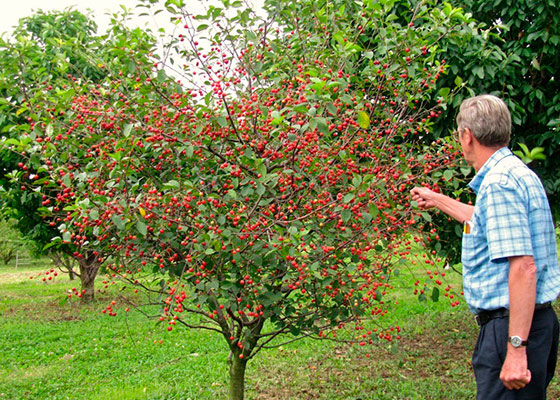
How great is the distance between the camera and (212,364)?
602 cm

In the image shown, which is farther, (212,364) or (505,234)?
(212,364)

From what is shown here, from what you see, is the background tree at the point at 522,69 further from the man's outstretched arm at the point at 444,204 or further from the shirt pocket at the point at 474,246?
the shirt pocket at the point at 474,246

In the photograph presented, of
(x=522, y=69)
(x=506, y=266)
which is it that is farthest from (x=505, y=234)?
(x=522, y=69)

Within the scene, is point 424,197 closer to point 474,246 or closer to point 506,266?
point 474,246

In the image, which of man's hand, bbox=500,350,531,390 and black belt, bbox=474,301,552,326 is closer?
man's hand, bbox=500,350,531,390

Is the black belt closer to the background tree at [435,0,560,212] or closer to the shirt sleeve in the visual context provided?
the shirt sleeve

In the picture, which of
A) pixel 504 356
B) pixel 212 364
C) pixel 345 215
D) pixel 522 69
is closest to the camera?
pixel 504 356

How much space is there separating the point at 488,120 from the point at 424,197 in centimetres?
61

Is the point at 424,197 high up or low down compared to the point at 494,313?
up

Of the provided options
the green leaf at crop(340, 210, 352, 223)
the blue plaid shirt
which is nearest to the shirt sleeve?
the blue plaid shirt

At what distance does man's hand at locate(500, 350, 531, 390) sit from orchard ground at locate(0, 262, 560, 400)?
1.93m

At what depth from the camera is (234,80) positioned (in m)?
3.14

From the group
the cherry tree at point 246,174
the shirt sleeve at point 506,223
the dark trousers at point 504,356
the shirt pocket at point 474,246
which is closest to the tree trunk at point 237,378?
the cherry tree at point 246,174

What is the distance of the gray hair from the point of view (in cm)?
206
